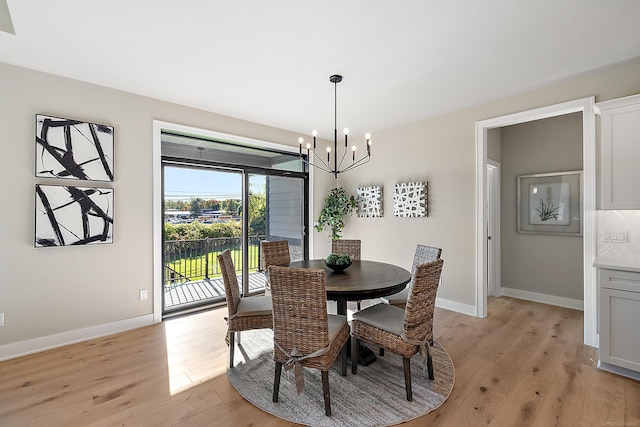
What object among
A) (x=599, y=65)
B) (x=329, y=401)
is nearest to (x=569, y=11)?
(x=599, y=65)

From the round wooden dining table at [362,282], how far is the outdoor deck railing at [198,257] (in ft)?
5.42

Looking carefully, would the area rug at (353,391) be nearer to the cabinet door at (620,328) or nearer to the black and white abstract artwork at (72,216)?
the cabinet door at (620,328)

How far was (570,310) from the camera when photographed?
390 cm

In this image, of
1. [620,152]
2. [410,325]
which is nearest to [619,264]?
[620,152]

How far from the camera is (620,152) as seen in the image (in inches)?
99.7

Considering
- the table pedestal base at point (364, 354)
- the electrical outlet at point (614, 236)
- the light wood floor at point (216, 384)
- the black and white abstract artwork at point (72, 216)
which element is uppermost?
the black and white abstract artwork at point (72, 216)

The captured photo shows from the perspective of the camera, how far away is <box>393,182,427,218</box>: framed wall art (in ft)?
13.7

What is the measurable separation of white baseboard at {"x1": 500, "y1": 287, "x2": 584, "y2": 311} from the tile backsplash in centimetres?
157

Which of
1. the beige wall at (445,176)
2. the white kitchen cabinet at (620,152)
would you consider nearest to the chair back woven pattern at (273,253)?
the beige wall at (445,176)

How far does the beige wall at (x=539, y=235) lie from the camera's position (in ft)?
13.1

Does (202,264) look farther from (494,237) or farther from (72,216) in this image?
(494,237)

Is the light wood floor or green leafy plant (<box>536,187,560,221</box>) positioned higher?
green leafy plant (<box>536,187,560,221</box>)

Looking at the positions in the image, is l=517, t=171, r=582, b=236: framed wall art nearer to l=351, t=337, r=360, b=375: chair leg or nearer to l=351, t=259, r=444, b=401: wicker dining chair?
l=351, t=259, r=444, b=401: wicker dining chair

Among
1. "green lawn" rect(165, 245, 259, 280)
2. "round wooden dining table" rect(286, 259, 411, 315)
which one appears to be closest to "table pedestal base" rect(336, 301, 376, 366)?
"round wooden dining table" rect(286, 259, 411, 315)
